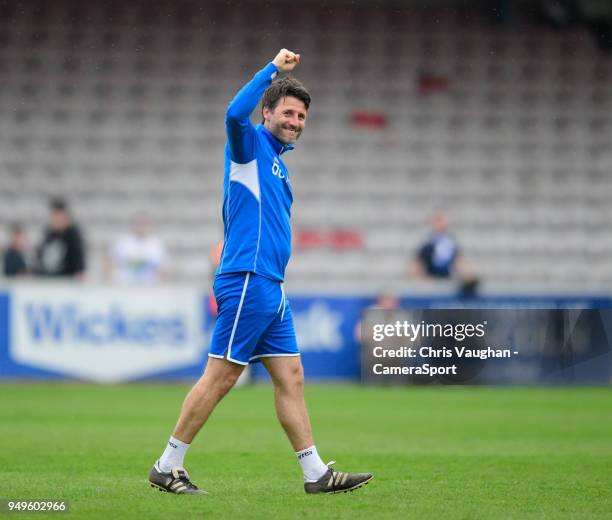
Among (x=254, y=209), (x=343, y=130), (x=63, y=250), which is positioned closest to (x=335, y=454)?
(x=254, y=209)

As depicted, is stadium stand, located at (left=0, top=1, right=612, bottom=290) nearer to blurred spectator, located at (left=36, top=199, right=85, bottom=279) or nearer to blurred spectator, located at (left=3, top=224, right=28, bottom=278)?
blurred spectator, located at (left=3, top=224, right=28, bottom=278)

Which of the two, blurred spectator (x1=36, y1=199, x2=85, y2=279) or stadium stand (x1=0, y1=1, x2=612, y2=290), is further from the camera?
stadium stand (x1=0, y1=1, x2=612, y2=290)

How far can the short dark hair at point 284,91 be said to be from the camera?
6.72 m

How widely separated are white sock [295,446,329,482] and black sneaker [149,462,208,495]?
54 centimetres

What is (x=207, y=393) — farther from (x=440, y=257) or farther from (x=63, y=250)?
(x=440, y=257)

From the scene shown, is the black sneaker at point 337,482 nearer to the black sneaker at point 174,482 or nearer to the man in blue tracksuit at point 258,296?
the man in blue tracksuit at point 258,296

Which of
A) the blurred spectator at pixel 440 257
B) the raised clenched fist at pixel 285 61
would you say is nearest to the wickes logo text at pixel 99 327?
the blurred spectator at pixel 440 257

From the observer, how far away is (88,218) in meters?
21.9

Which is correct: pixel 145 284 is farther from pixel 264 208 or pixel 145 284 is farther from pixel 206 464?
pixel 264 208

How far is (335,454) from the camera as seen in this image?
9086 mm

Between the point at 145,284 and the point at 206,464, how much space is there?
353 inches

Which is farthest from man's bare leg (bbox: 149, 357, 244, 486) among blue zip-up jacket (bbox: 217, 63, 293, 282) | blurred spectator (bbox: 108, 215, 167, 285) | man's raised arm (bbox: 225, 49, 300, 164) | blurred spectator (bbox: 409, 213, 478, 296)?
blurred spectator (bbox: 409, 213, 478, 296)

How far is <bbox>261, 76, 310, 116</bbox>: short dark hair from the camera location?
6.72m

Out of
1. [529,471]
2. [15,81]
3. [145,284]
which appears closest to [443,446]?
[529,471]
